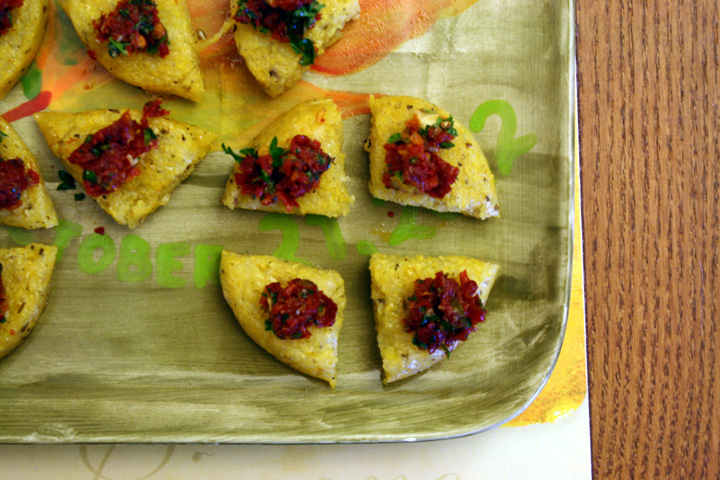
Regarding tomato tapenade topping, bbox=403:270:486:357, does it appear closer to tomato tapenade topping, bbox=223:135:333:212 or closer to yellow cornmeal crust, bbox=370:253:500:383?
yellow cornmeal crust, bbox=370:253:500:383

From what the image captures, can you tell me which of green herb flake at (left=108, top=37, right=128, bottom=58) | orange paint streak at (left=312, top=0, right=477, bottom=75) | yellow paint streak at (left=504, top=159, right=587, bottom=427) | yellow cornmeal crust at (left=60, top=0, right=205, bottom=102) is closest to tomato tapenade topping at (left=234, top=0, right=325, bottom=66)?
orange paint streak at (left=312, top=0, right=477, bottom=75)

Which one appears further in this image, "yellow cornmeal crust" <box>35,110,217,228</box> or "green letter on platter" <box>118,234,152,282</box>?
"green letter on platter" <box>118,234,152,282</box>

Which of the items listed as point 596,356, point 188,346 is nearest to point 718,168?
point 596,356

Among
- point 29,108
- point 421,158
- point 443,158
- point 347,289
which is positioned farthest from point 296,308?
point 29,108

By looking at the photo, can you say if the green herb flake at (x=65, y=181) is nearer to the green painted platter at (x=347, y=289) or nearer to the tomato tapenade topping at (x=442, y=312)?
the green painted platter at (x=347, y=289)

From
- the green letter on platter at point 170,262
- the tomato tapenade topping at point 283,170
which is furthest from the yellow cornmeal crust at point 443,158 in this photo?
the green letter on platter at point 170,262

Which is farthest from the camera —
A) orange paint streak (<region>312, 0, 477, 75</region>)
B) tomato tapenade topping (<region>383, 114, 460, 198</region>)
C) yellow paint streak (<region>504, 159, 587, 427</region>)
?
yellow paint streak (<region>504, 159, 587, 427</region>)

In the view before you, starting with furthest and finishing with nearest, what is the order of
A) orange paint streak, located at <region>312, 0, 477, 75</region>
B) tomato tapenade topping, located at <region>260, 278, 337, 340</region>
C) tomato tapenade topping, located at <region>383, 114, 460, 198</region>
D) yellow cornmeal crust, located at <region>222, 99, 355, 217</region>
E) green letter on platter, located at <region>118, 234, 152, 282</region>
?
orange paint streak, located at <region>312, 0, 477, 75</region> < green letter on platter, located at <region>118, 234, 152, 282</region> < yellow cornmeal crust, located at <region>222, 99, 355, 217</region> < tomato tapenade topping, located at <region>383, 114, 460, 198</region> < tomato tapenade topping, located at <region>260, 278, 337, 340</region>
